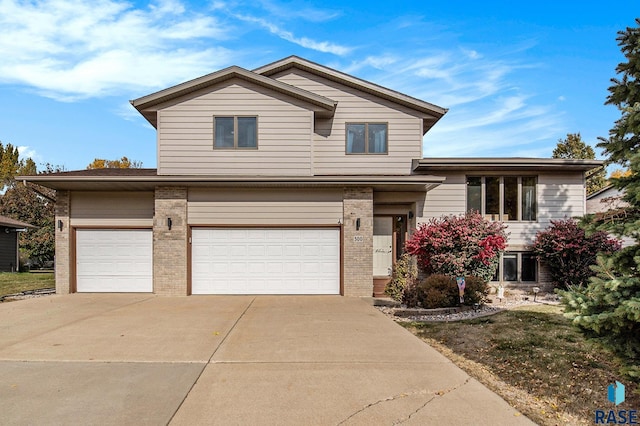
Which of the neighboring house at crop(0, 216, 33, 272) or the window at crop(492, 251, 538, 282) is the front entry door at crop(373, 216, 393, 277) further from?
the neighboring house at crop(0, 216, 33, 272)

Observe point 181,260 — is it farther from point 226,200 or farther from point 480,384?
point 480,384

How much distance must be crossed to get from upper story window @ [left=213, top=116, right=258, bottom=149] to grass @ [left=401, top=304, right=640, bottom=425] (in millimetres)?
7659

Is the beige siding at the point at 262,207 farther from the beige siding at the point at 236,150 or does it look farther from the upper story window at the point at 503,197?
the upper story window at the point at 503,197

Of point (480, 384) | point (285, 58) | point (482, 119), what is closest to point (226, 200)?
point (285, 58)

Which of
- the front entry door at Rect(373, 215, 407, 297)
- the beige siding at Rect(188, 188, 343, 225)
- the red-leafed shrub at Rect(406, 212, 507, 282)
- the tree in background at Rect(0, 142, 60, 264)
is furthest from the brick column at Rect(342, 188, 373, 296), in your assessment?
the tree in background at Rect(0, 142, 60, 264)

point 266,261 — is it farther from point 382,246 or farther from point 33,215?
point 33,215

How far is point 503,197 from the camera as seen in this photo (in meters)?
14.5

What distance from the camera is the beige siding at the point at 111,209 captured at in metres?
13.6

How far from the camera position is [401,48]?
1582cm

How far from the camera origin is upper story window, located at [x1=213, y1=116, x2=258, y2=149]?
44.3 feet

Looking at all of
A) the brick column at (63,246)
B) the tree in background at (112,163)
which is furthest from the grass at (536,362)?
the tree in background at (112,163)

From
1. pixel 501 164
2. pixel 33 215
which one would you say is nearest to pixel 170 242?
pixel 501 164

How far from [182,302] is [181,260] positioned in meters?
1.64

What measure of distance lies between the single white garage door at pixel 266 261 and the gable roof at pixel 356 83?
5203 millimetres
